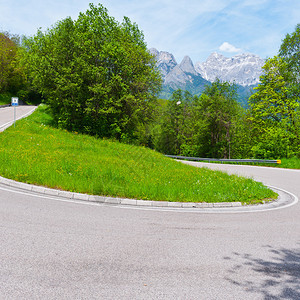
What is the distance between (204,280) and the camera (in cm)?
323

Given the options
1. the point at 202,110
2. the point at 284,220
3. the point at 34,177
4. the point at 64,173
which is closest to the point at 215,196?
the point at 284,220

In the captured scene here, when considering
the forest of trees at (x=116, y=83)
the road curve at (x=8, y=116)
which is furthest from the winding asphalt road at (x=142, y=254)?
the forest of trees at (x=116, y=83)

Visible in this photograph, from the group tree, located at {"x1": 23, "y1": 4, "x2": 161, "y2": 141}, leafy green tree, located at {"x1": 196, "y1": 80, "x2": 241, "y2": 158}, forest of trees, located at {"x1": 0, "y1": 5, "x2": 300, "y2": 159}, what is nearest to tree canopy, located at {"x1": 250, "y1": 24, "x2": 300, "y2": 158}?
forest of trees, located at {"x1": 0, "y1": 5, "x2": 300, "y2": 159}

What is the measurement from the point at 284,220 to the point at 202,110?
32.8m

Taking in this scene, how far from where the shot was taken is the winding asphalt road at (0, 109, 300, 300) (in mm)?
2982

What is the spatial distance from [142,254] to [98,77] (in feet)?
71.4

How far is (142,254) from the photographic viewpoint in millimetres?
3863

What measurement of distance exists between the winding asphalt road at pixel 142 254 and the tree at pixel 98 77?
1805cm

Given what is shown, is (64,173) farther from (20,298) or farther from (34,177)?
(20,298)

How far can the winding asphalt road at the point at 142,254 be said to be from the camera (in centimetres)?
298

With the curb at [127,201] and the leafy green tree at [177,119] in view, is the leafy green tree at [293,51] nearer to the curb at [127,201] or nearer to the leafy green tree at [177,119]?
the leafy green tree at [177,119]

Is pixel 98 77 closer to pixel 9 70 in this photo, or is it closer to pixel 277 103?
pixel 277 103

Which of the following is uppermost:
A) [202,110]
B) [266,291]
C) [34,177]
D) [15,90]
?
[15,90]

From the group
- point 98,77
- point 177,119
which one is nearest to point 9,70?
point 177,119
